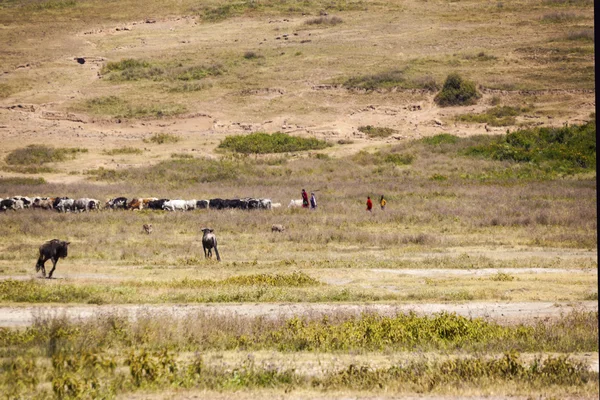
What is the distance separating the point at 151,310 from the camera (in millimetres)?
16531

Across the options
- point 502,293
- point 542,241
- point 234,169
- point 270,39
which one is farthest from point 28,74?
point 502,293

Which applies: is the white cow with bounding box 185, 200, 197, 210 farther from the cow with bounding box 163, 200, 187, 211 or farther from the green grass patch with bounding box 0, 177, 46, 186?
the green grass patch with bounding box 0, 177, 46, 186

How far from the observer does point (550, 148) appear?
56.6 metres

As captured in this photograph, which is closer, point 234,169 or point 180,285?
point 180,285

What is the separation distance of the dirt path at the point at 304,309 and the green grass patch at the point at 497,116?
5230 cm

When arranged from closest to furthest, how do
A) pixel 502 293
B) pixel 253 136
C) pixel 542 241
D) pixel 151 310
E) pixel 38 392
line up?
pixel 38 392 < pixel 151 310 < pixel 502 293 < pixel 542 241 < pixel 253 136

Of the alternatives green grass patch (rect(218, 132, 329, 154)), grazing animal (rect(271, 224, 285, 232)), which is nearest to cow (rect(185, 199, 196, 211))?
grazing animal (rect(271, 224, 285, 232))

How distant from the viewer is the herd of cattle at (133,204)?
3822 cm

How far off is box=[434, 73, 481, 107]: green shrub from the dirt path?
189 feet

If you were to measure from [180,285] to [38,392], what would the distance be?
958 cm

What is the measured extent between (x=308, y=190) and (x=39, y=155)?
26130mm

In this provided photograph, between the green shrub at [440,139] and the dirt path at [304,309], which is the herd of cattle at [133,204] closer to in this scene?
the dirt path at [304,309]

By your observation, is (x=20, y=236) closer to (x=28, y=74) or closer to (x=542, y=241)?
(x=542, y=241)

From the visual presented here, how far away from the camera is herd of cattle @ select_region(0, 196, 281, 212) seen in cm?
3822
